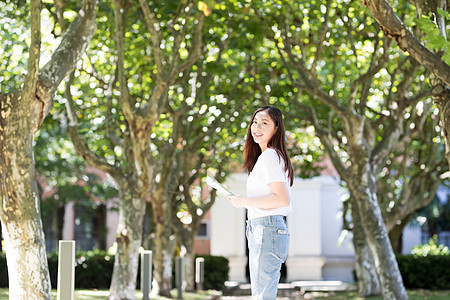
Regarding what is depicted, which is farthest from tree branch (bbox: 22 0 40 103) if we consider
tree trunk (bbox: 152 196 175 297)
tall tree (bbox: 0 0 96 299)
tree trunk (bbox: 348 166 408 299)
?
tree trunk (bbox: 152 196 175 297)

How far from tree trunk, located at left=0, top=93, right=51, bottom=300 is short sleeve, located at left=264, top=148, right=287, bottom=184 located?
146 inches

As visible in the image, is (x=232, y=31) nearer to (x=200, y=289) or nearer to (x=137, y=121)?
(x=137, y=121)

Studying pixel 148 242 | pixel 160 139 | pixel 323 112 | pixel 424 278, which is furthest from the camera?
pixel 148 242

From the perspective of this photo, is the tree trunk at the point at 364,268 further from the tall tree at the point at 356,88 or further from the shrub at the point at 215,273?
the shrub at the point at 215,273

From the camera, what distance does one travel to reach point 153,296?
1720 centimetres

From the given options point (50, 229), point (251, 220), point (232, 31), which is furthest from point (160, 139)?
point (50, 229)

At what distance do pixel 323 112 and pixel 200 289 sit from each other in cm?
611

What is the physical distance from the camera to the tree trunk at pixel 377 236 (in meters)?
13.2

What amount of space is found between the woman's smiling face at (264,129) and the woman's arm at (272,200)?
438mm

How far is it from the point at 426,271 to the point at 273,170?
62.8 feet

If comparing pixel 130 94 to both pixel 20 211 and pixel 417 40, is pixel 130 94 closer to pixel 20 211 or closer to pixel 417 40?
pixel 20 211

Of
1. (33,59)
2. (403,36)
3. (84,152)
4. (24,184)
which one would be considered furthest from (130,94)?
(403,36)

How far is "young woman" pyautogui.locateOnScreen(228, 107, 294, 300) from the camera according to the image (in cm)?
471

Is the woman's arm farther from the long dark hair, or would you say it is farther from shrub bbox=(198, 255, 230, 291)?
shrub bbox=(198, 255, 230, 291)
